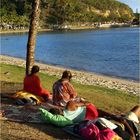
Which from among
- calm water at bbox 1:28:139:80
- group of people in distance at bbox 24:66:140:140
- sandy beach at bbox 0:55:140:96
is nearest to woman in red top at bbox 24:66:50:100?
group of people in distance at bbox 24:66:140:140

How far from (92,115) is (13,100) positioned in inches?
109

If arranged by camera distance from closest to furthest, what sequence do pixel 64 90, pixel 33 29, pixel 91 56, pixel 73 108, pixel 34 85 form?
pixel 73 108 → pixel 64 90 → pixel 34 85 → pixel 33 29 → pixel 91 56

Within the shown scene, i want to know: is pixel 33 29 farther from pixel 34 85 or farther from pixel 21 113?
pixel 21 113

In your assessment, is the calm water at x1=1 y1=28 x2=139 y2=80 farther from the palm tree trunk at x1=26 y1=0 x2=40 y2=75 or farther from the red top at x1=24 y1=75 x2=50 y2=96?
the red top at x1=24 y1=75 x2=50 y2=96

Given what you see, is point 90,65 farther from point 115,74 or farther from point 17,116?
point 17,116

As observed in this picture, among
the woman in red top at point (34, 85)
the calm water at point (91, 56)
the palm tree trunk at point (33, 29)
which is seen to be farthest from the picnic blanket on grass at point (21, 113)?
the calm water at point (91, 56)

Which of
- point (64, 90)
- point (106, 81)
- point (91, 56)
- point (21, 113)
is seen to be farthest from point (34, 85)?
point (91, 56)

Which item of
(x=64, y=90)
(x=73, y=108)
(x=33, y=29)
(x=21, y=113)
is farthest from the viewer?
(x=33, y=29)

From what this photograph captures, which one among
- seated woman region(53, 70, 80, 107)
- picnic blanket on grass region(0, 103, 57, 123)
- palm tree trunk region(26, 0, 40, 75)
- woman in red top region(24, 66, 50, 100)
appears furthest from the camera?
palm tree trunk region(26, 0, 40, 75)

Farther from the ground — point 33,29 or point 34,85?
point 33,29

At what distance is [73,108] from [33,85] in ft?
8.46

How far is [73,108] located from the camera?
9461mm

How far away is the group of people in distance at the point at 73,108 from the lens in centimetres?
878

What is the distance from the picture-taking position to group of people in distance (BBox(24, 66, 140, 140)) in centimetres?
878
